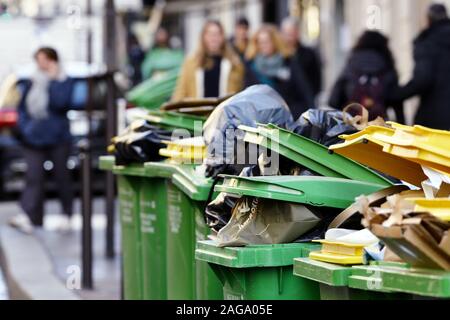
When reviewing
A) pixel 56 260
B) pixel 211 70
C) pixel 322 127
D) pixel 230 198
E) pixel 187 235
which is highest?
pixel 322 127

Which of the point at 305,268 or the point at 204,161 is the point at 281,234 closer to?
the point at 305,268

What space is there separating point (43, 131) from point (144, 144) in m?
6.24

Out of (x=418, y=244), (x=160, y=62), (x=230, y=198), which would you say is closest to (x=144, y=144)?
(x=230, y=198)

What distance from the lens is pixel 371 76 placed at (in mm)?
11477

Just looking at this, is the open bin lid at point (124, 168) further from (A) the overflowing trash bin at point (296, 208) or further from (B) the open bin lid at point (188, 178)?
(B) the open bin lid at point (188, 178)

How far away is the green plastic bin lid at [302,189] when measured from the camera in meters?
5.38

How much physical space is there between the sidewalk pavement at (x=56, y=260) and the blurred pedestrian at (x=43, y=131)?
0.28 metres

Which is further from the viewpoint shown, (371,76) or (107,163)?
(371,76)
